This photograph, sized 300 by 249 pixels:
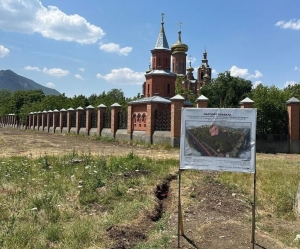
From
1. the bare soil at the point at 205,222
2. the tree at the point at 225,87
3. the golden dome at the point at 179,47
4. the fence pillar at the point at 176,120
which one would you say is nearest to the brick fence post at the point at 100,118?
the fence pillar at the point at 176,120

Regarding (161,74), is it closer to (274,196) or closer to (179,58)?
(274,196)

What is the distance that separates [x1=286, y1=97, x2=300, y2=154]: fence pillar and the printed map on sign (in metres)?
12.9

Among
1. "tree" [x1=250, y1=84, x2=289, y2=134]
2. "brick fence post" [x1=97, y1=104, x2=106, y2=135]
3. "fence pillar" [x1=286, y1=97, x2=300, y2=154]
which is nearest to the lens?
"fence pillar" [x1=286, y1=97, x2=300, y2=154]

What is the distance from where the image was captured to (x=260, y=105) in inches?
693

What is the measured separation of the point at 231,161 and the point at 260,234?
1338mm

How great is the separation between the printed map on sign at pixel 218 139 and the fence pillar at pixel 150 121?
535 inches

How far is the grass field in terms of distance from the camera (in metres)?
4.57

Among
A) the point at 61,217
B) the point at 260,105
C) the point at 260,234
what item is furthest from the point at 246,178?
the point at 260,105

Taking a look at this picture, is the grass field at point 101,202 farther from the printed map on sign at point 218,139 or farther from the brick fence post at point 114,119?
Answer: the brick fence post at point 114,119

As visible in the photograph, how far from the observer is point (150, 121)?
1866 cm

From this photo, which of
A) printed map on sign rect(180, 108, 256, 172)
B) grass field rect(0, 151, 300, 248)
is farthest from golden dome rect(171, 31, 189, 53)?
printed map on sign rect(180, 108, 256, 172)

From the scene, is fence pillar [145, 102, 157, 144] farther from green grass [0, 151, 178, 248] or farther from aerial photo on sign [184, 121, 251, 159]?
aerial photo on sign [184, 121, 251, 159]

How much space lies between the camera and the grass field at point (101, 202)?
4574mm

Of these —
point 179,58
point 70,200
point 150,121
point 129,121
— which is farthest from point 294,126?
point 179,58
